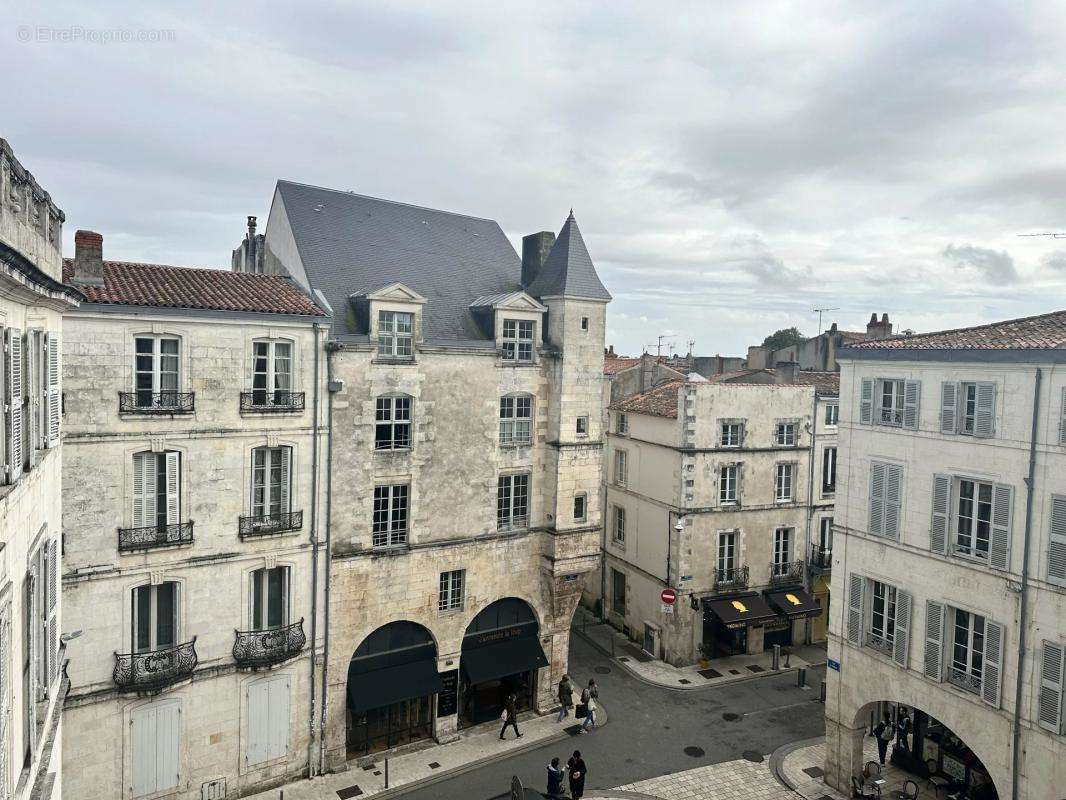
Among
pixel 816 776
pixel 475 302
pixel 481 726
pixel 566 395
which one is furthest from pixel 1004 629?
pixel 475 302

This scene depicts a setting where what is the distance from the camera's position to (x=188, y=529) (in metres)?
21.9

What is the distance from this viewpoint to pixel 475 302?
28.8 m

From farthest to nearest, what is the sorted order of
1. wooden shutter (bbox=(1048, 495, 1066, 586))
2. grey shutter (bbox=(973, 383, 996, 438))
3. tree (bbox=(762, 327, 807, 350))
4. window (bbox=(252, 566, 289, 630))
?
1. tree (bbox=(762, 327, 807, 350))
2. window (bbox=(252, 566, 289, 630))
3. grey shutter (bbox=(973, 383, 996, 438))
4. wooden shutter (bbox=(1048, 495, 1066, 586))

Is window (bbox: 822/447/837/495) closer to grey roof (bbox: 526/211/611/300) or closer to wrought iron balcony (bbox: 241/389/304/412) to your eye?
grey roof (bbox: 526/211/611/300)

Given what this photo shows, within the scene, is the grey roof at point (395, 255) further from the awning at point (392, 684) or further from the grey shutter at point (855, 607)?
the grey shutter at point (855, 607)

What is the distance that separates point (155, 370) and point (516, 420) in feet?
40.6

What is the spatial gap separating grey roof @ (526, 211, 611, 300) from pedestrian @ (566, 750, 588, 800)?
623 inches

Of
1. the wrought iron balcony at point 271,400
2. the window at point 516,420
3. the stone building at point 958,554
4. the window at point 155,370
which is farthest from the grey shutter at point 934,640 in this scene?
the window at point 155,370

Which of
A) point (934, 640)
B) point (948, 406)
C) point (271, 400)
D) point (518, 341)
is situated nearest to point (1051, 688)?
point (934, 640)

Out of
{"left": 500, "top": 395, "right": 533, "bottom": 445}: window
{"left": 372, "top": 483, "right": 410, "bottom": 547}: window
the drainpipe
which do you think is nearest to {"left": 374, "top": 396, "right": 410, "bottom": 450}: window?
{"left": 372, "top": 483, "right": 410, "bottom": 547}: window

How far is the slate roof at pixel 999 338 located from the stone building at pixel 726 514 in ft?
36.9

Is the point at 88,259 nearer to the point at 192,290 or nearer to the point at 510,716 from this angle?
the point at 192,290

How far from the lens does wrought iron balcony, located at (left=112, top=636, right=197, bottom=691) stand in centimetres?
2086

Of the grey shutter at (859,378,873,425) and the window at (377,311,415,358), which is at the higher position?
the window at (377,311,415,358)
